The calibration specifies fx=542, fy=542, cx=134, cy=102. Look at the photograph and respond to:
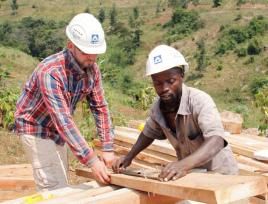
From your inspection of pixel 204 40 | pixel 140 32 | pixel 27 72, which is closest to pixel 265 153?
pixel 27 72

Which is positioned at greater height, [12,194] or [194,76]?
[12,194]

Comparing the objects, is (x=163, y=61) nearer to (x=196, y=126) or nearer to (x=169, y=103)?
(x=169, y=103)

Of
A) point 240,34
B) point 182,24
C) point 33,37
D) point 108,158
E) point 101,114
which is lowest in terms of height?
point 33,37

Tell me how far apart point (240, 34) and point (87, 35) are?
155ft

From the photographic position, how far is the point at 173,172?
2.87 metres

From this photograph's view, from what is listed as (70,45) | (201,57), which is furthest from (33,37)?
(70,45)

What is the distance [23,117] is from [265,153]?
7.30ft

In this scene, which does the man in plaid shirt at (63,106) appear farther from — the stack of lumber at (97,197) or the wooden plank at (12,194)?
the wooden plank at (12,194)

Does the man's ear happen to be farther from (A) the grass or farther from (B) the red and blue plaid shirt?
(A) the grass

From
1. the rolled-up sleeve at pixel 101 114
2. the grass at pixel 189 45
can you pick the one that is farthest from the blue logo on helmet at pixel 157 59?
the grass at pixel 189 45

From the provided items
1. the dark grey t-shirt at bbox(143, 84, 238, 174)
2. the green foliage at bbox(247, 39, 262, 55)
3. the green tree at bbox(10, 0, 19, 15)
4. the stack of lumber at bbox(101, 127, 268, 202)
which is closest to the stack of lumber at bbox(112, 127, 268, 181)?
the stack of lumber at bbox(101, 127, 268, 202)

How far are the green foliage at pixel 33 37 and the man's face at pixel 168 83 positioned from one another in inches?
1527

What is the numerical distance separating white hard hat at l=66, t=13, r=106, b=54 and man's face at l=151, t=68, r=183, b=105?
21.5 inches

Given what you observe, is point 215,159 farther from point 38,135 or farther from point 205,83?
point 205,83
